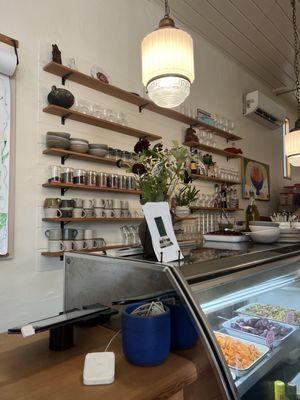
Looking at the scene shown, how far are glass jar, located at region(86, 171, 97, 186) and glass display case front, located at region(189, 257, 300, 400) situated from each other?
5.35 ft

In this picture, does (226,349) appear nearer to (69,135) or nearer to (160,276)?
(160,276)

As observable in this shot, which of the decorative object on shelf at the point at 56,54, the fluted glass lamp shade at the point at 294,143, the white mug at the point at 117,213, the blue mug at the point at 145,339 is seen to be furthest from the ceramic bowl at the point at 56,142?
the fluted glass lamp shade at the point at 294,143

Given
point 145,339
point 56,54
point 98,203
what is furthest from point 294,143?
point 145,339

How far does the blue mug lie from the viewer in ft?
2.81

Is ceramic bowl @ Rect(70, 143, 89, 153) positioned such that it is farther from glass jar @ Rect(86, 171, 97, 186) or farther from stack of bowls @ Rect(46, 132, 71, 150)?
glass jar @ Rect(86, 171, 97, 186)

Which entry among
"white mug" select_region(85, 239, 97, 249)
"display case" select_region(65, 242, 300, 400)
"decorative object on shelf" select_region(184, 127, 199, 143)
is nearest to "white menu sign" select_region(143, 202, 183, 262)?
"display case" select_region(65, 242, 300, 400)

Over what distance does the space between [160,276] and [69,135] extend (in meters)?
1.96

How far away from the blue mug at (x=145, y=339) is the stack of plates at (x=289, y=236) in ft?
3.95

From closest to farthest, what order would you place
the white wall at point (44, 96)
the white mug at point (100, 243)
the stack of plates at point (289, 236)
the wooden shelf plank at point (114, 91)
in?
1. the stack of plates at point (289, 236)
2. the white wall at point (44, 96)
3. the wooden shelf plank at point (114, 91)
4. the white mug at point (100, 243)

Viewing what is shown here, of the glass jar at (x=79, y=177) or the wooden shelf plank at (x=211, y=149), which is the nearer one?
the glass jar at (x=79, y=177)

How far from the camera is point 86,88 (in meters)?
2.88

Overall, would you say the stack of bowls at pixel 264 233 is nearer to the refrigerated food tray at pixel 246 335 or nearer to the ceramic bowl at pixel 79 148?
the refrigerated food tray at pixel 246 335

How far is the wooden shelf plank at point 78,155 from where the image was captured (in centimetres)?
250

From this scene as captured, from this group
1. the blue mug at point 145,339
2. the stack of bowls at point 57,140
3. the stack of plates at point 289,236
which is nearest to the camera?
the blue mug at point 145,339
